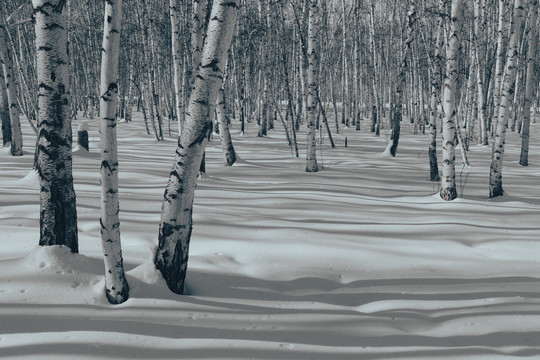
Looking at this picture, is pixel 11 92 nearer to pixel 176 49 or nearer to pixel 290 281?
pixel 176 49

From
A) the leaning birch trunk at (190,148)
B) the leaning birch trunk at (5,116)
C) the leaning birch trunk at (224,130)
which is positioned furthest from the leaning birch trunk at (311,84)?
the leaning birch trunk at (5,116)

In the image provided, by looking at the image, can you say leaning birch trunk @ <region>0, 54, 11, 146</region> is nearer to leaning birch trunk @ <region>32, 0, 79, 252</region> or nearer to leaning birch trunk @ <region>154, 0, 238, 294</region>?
leaning birch trunk @ <region>32, 0, 79, 252</region>

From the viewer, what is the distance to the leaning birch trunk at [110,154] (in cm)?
325

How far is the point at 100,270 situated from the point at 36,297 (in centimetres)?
58

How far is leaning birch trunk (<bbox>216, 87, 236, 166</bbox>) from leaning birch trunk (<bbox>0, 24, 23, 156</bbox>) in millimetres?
5047

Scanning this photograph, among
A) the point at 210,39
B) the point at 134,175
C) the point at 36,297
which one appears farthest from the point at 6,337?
the point at 134,175

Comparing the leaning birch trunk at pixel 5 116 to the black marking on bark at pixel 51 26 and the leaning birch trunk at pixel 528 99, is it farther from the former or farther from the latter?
the leaning birch trunk at pixel 528 99

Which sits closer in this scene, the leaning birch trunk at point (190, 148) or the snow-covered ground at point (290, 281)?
the snow-covered ground at point (290, 281)

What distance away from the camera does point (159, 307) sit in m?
3.57

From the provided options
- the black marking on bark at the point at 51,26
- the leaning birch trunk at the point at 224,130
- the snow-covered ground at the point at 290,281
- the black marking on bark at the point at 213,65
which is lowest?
the snow-covered ground at the point at 290,281

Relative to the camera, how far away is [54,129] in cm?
397

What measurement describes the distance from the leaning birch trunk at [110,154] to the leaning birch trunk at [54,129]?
77 cm

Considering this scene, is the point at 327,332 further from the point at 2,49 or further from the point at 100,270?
the point at 2,49

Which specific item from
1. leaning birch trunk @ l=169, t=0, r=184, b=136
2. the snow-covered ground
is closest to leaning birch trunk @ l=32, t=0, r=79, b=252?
the snow-covered ground
